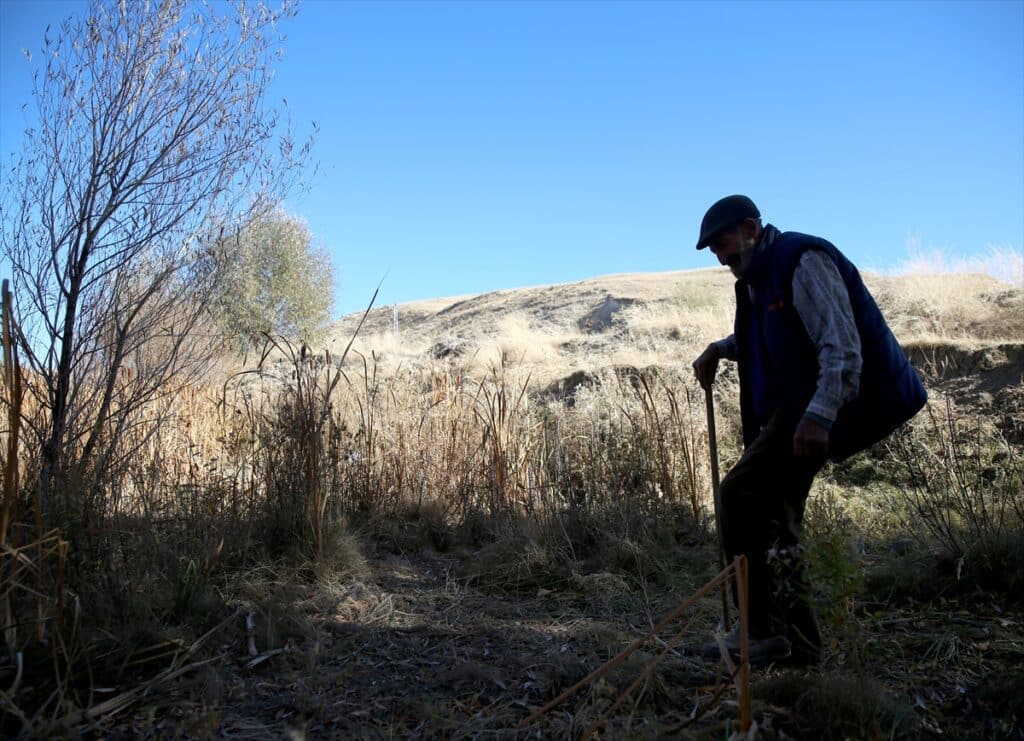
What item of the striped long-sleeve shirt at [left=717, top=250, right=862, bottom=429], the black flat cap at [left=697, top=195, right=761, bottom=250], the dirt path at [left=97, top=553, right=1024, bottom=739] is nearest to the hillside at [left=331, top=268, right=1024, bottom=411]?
the dirt path at [left=97, top=553, right=1024, bottom=739]

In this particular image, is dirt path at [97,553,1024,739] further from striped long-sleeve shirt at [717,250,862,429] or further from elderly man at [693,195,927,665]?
striped long-sleeve shirt at [717,250,862,429]

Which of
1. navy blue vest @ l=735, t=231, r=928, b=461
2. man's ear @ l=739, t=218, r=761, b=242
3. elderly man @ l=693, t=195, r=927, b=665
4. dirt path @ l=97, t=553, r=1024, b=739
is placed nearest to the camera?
dirt path @ l=97, t=553, r=1024, b=739

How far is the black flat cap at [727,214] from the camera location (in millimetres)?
2996

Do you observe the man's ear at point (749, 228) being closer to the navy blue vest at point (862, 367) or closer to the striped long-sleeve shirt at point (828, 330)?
the navy blue vest at point (862, 367)

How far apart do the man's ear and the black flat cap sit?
0.02 meters

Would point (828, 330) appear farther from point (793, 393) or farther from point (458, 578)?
point (458, 578)

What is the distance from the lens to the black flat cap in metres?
3.00

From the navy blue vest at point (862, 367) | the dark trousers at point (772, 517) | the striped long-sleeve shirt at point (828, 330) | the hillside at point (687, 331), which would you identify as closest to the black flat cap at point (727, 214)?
the navy blue vest at point (862, 367)

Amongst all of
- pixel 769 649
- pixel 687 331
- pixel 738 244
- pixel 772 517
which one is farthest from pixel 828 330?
pixel 687 331

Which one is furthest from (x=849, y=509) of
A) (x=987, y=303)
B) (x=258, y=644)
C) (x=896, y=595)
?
(x=987, y=303)

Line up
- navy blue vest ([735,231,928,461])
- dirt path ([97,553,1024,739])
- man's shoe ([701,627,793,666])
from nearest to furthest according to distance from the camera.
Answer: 1. dirt path ([97,553,1024,739])
2. navy blue vest ([735,231,928,461])
3. man's shoe ([701,627,793,666])

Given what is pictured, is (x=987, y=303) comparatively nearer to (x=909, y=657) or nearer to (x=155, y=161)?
(x=909, y=657)

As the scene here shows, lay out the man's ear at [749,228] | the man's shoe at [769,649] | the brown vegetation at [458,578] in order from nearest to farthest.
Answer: the brown vegetation at [458,578] → the man's shoe at [769,649] → the man's ear at [749,228]

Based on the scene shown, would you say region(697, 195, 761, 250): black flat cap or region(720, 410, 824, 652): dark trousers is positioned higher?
region(697, 195, 761, 250): black flat cap
